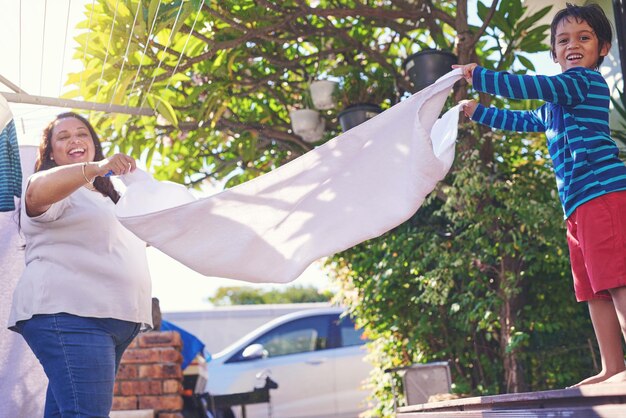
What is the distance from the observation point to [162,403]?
4.98m

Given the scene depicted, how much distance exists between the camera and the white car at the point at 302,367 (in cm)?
873

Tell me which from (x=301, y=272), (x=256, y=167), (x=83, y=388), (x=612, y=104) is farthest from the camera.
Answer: (x=256, y=167)

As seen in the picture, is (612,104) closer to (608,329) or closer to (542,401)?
(608,329)

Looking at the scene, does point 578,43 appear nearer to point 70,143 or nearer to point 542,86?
point 542,86

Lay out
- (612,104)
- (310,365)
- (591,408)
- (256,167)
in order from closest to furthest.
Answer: (591,408) → (612,104) → (256,167) → (310,365)

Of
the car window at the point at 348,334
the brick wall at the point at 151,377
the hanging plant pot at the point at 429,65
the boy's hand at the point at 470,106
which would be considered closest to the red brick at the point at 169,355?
the brick wall at the point at 151,377

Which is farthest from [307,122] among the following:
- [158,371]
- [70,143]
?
[70,143]

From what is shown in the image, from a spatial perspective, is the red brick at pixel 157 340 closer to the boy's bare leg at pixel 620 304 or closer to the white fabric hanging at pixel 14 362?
the white fabric hanging at pixel 14 362

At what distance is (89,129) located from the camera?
2.82m

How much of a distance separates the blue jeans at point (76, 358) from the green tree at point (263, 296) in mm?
38496

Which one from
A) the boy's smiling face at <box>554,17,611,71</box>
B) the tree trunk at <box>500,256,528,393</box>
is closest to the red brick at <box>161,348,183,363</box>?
the tree trunk at <box>500,256,528,393</box>

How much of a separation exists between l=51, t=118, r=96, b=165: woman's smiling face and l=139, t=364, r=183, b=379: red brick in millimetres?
2562

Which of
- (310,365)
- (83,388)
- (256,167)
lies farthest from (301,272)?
(310,365)

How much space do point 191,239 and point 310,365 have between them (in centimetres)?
661
